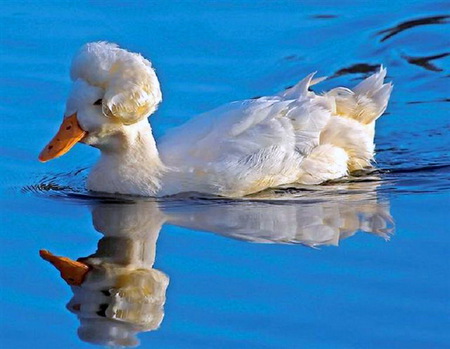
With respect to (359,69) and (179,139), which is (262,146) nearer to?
(179,139)

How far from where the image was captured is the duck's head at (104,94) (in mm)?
9836

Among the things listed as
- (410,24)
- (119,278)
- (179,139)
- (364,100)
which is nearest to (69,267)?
(119,278)

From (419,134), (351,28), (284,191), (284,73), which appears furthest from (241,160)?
(351,28)

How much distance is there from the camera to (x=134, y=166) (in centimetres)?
1020

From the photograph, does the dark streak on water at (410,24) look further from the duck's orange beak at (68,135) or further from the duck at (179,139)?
the duck's orange beak at (68,135)

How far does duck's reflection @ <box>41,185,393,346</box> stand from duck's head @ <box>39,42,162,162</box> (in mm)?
596

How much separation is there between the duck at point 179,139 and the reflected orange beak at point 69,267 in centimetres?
137

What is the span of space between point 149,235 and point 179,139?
1.32 meters

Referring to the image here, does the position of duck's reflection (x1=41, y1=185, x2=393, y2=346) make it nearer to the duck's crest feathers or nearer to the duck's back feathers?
the duck's back feathers

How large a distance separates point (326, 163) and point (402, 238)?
1911 millimetres

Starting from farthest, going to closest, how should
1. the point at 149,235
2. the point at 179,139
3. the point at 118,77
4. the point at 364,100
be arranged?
the point at 364,100, the point at 179,139, the point at 118,77, the point at 149,235

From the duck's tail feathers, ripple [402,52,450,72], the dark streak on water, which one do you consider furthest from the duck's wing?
the dark streak on water

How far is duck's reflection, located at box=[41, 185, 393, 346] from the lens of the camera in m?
7.86

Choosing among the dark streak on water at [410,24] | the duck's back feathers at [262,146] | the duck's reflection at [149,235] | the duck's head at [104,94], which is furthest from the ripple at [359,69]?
the duck's head at [104,94]
